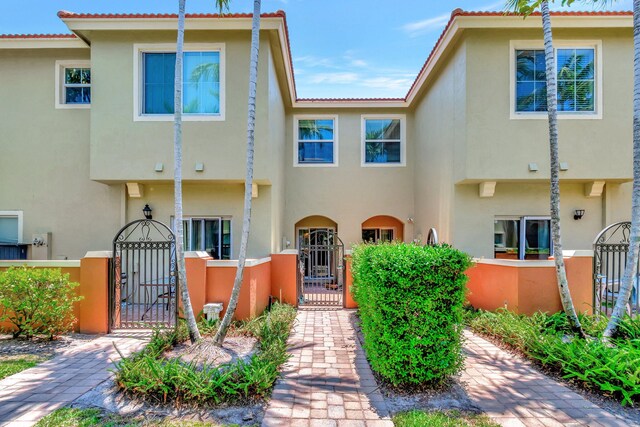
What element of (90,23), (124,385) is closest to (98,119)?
(90,23)

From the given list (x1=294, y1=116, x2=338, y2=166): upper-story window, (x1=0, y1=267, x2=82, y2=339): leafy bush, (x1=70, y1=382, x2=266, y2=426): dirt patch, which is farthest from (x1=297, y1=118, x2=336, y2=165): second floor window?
(x1=70, y1=382, x2=266, y2=426): dirt patch

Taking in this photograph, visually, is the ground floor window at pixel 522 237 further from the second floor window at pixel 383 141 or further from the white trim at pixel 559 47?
the second floor window at pixel 383 141

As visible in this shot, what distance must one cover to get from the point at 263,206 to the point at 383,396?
6.26 meters

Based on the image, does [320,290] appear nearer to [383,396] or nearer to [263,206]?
[263,206]

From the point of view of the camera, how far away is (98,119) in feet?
28.4

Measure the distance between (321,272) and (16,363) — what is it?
845 centimetres

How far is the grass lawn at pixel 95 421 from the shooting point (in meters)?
3.67

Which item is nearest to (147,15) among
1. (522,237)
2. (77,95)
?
(77,95)

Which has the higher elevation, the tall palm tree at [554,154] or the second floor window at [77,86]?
the second floor window at [77,86]

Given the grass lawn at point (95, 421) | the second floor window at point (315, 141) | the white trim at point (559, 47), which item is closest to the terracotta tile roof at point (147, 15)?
the second floor window at point (315, 141)

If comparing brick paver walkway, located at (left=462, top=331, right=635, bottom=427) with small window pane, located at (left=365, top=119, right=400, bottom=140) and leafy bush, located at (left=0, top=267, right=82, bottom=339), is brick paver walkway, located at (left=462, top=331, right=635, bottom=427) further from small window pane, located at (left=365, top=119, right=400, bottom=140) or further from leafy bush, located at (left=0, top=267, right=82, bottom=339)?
small window pane, located at (left=365, top=119, right=400, bottom=140)

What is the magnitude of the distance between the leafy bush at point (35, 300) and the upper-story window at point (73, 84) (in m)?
A: 5.72

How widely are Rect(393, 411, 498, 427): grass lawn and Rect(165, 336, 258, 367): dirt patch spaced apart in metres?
2.50

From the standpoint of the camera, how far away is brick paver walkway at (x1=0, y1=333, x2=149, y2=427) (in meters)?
3.91
